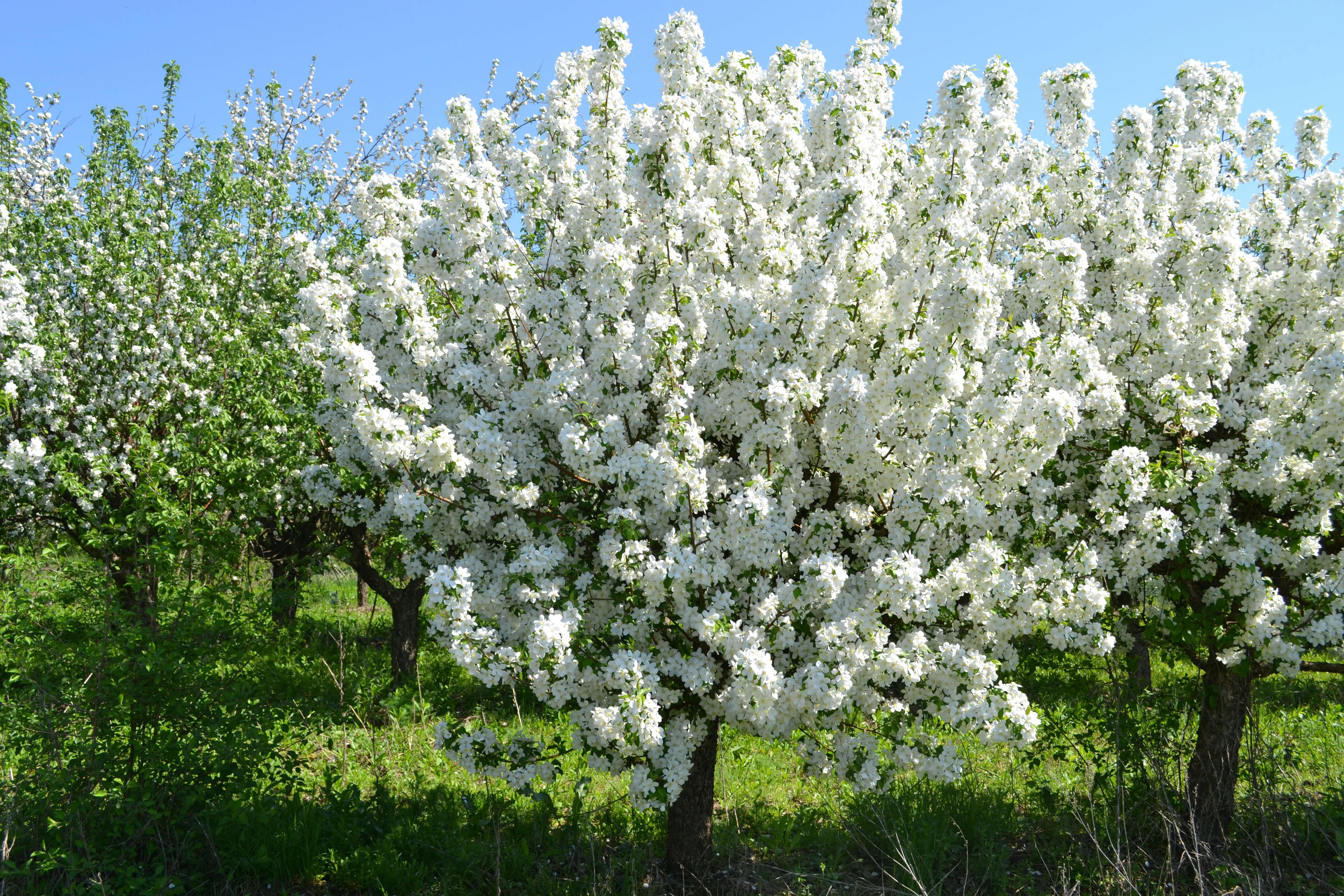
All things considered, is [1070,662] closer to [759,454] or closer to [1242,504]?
[1242,504]

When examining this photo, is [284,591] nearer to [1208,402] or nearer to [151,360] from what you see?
[151,360]

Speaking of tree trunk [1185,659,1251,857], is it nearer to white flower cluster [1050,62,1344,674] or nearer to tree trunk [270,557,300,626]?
white flower cluster [1050,62,1344,674]

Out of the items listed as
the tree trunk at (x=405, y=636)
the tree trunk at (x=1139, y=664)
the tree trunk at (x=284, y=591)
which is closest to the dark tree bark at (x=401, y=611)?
the tree trunk at (x=405, y=636)

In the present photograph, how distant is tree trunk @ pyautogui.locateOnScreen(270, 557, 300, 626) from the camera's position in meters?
8.57

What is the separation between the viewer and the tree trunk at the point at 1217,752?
7.89 meters

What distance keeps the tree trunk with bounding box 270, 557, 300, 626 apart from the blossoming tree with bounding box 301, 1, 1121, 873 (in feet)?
6.66

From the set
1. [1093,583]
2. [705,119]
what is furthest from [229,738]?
[1093,583]

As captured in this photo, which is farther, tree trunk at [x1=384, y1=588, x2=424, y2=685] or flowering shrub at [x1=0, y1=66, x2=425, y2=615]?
tree trunk at [x1=384, y1=588, x2=424, y2=685]

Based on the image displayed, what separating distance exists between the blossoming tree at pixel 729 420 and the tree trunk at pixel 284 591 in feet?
6.66

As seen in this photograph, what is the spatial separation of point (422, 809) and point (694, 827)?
3307mm

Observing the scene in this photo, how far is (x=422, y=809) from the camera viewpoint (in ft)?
29.8

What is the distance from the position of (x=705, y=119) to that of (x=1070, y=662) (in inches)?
547

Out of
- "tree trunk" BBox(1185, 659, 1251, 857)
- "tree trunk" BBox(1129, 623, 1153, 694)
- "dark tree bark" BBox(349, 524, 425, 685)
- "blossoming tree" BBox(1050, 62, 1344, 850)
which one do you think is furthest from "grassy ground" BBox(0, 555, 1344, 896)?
"dark tree bark" BBox(349, 524, 425, 685)

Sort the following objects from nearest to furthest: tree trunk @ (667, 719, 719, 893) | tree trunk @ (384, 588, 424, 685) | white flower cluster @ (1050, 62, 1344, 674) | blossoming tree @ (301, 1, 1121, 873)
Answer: blossoming tree @ (301, 1, 1121, 873)
white flower cluster @ (1050, 62, 1344, 674)
tree trunk @ (667, 719, 719, 893)
tree trunk @ (384, 588, 424, 685)
